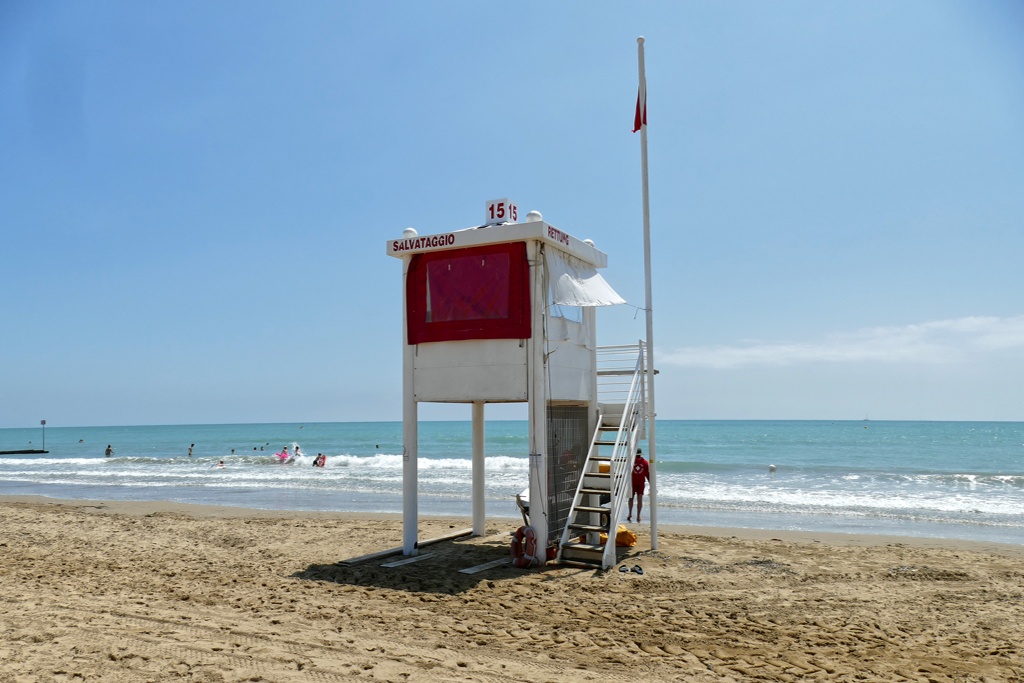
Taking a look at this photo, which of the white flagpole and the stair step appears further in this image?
the white flagpole

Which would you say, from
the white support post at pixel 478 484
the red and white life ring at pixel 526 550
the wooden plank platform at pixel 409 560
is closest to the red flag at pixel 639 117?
the white support post at pixel 478 484

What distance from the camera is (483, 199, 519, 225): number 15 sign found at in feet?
38.9

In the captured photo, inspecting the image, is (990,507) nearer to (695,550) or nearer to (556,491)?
(695,550)

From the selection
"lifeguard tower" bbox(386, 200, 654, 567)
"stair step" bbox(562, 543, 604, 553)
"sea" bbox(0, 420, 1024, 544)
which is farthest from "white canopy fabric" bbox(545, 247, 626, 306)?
"sea" bbox(0, 420, 1024, 544)

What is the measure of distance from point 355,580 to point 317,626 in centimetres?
242

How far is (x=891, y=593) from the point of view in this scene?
9.65 metres

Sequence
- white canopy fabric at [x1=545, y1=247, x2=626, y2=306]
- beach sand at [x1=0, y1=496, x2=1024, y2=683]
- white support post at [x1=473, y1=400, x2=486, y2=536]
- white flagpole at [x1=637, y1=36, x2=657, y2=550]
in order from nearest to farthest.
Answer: beach sand at [x1=0, y1=496, x2=1024, y2=683]
white canopy fabric at [x1=545, y1=247, x2=626, y2=306]
white flagpole at [x1=637, y1=36, x2=657, y2=550]
white support post at [x1=473, y1=400, x2=486, y2=536]

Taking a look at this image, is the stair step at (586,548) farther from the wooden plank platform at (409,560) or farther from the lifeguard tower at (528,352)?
the wooden plank platform at (409,560)

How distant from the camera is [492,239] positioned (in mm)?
11383

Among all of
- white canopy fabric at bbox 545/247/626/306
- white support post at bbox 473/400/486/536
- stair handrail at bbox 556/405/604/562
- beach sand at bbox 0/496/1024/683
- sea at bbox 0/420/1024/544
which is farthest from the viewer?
sea at bbox 0/420/1024/544

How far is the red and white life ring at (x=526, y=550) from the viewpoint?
1100 centimetres

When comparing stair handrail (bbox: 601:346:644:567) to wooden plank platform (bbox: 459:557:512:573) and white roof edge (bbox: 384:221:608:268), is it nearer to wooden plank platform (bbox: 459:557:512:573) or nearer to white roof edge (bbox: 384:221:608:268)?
wooden plank platform (bbox: 459:557:512:573)

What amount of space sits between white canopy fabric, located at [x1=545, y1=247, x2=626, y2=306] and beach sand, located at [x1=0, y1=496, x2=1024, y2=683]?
178 inches

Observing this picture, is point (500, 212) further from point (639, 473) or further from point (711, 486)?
point (711, 486)
